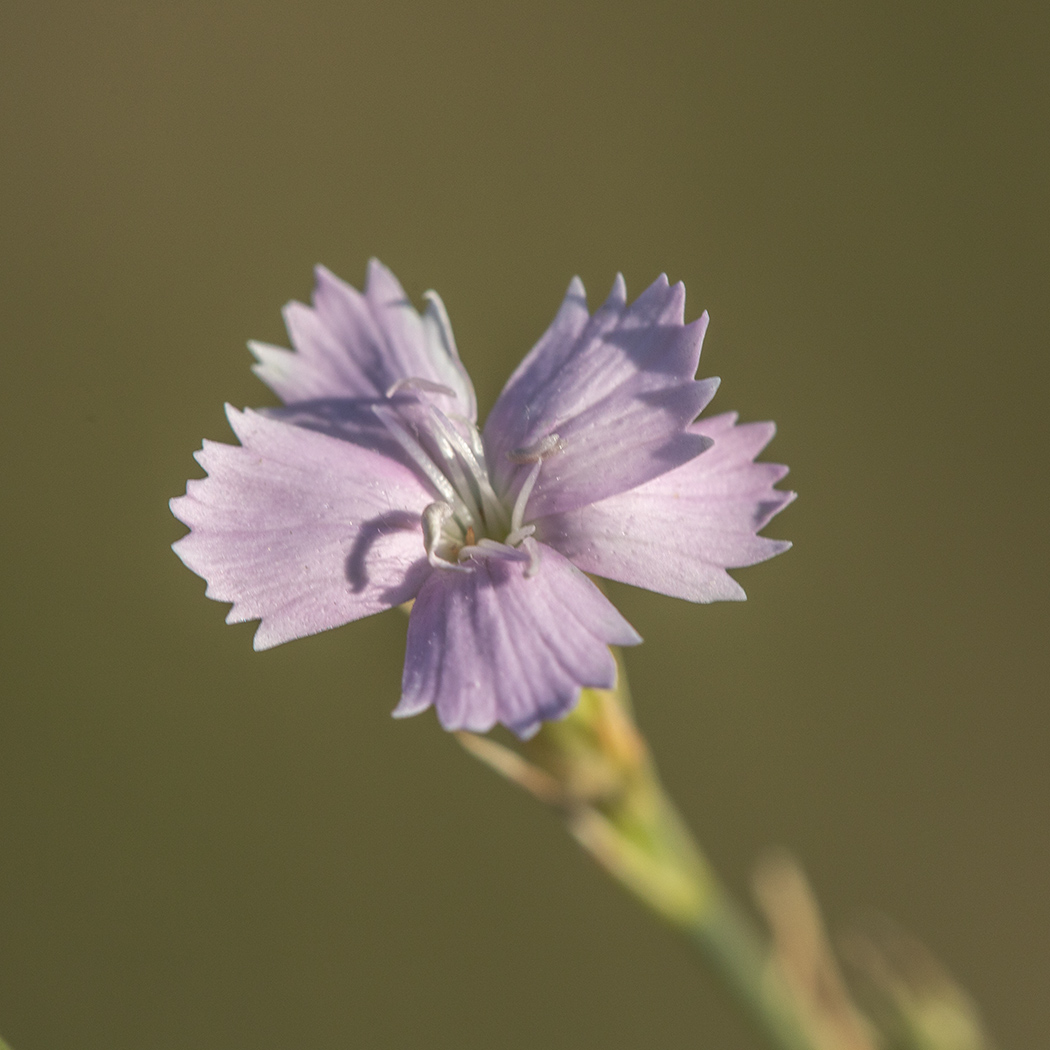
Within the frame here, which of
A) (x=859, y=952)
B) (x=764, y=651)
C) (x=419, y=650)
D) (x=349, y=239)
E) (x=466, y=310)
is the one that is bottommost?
(x=764, y=651)

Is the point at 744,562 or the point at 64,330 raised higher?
the point at 64,330

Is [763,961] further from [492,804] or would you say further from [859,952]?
[492,804]

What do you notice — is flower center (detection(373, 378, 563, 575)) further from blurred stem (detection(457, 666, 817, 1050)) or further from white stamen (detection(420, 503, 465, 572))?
blurred stem (detection(457, 666, 817, 1050))

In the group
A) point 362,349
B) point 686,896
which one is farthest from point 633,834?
point 362,349

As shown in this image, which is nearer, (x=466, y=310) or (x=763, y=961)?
(x=763, y=961)

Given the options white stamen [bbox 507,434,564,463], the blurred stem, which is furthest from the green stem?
white stamen [bbox 507,434,564,463]

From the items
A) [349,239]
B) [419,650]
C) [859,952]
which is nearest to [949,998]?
[859,952]
